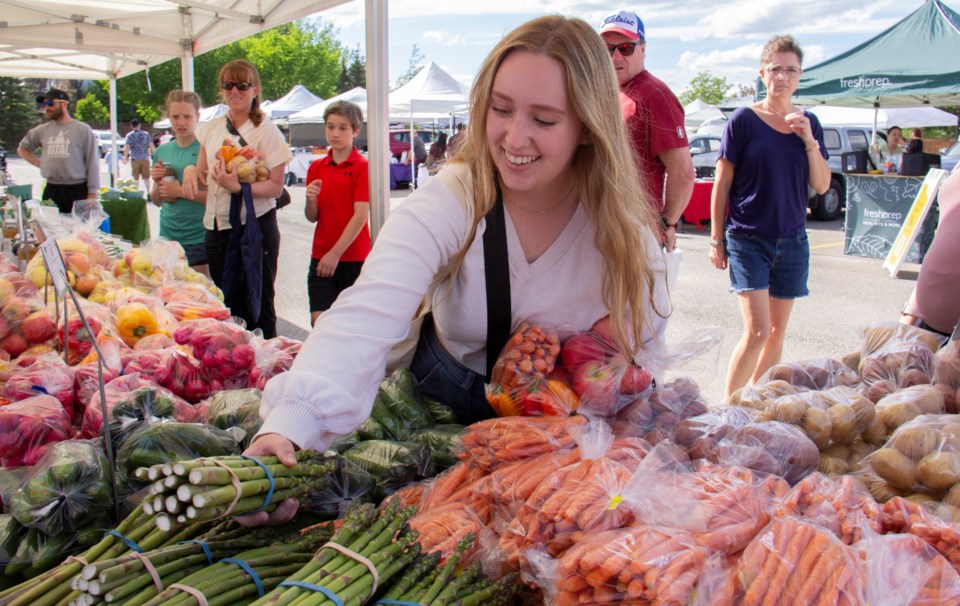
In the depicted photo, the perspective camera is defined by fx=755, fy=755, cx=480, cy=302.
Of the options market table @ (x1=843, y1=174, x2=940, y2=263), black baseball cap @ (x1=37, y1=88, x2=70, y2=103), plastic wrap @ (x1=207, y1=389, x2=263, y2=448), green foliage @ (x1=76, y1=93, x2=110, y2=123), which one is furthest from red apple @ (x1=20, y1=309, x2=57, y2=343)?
green foliage @ (x1=76, y1=93, x2=110, y2=123)

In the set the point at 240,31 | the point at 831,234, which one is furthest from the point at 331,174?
the point at 831,234

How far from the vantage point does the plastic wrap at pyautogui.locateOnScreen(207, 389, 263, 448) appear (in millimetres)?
2068

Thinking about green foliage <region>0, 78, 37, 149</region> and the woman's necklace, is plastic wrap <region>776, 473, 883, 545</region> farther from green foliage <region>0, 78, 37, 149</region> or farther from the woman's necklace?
green foliage <region>0, 78, 37, 149</region>

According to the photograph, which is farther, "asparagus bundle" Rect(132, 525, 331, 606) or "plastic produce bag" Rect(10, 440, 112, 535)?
"plastic produce bag" Rect(10, 440, 112, 535)

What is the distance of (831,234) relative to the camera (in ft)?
45.0

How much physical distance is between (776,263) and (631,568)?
3.80 meters

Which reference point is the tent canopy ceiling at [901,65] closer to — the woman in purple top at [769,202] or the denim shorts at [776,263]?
the woman in purple top at [769,202]

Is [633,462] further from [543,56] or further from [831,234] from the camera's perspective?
[831,234]

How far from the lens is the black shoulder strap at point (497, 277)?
204cm

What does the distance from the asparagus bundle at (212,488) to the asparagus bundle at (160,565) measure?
0.28ft

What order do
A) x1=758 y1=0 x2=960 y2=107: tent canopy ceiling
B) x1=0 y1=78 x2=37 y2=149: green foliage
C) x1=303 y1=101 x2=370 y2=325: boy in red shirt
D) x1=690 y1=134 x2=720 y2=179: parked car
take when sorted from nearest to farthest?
x1=303 y1=101 x2=370 y2=325: boy in red shirt
x1=758 y1=0 x2=960 y2=107: tent canopy ceiling
x1=690 y1=134 x2=720 y2=179: parked car
x1=0 y1=78 x2=37 y2=149: green foliage

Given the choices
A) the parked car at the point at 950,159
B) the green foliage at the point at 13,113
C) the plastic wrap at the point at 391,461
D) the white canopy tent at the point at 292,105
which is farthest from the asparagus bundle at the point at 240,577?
the green foliage at the point at 13,113

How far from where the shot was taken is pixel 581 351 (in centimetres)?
203

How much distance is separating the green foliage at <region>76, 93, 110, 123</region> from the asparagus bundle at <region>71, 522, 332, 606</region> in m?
55.9
